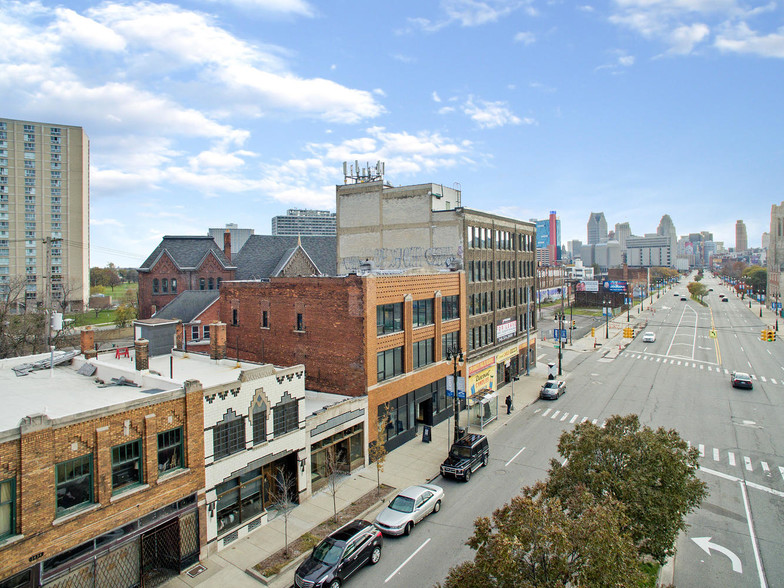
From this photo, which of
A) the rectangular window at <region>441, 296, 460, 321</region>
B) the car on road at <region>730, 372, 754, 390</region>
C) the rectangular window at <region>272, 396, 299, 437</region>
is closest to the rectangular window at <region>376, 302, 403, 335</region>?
the rectangular window at <region>441, 296, 460, 321</region>

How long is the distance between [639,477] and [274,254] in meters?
50.5

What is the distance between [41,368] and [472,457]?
2118 centimetres

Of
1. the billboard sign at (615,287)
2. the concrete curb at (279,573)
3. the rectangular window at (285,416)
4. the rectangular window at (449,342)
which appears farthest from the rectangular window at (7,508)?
the billboard sign at (615,287)

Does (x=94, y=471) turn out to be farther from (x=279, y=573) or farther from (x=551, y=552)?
(x=551, y=552)

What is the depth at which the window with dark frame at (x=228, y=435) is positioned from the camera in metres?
18.2

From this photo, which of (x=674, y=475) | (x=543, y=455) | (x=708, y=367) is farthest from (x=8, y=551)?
(x=708, y=367)

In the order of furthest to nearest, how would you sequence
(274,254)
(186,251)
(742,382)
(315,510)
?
1. (186,251)
2. (274,254)
3. (742,382)
4. (315,510)

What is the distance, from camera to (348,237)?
4375 centimetres

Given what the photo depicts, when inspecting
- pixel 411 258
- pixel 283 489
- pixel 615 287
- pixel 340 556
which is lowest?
pixel 340 556

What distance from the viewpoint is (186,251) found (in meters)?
58.1

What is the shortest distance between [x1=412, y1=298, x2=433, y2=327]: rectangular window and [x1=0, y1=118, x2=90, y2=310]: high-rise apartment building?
10346 centimetres

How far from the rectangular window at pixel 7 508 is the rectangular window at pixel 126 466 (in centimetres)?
267

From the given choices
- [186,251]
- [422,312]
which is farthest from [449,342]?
[186,251]

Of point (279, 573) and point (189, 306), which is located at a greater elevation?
point (189, 306)
